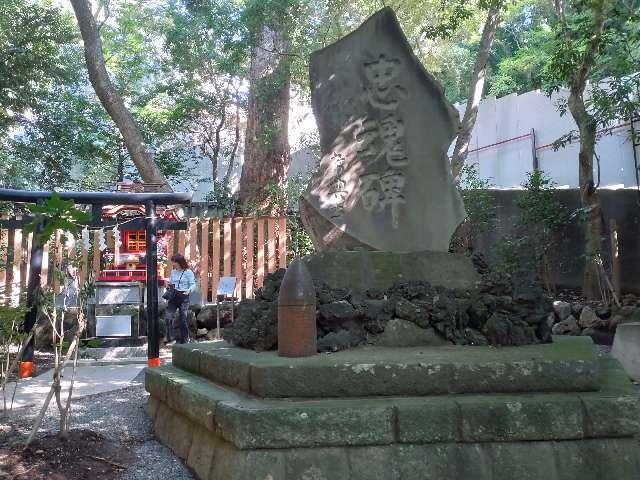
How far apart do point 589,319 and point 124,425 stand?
6815 millimetres

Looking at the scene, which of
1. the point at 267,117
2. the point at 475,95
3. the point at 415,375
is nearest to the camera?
the point at 415,375

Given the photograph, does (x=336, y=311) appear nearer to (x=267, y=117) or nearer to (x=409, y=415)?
(x=409, y=415)

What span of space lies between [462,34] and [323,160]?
1270cm

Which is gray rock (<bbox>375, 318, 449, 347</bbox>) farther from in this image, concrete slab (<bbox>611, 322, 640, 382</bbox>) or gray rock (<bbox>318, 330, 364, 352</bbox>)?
concrete slab (<bbox>611, 322, 640, 382</bbox>)

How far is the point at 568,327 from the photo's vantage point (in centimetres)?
863

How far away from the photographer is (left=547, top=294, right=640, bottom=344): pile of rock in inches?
324

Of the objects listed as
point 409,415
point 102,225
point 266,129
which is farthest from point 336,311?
point 266,129

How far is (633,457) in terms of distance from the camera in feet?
9.71

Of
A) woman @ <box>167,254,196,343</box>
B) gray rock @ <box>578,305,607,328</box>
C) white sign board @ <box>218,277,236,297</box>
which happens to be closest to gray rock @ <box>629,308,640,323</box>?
gray rock @ <box>578,305,607,328</box>

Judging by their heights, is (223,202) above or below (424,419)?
above

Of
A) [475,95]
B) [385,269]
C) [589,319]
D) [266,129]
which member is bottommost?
[589,319]

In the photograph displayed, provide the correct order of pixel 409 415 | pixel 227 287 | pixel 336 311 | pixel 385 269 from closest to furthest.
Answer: pixel 409 415 → pixel 336 311 → pixel 385 269 → pixel 227 287

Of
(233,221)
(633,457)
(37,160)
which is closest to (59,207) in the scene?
(633,457)

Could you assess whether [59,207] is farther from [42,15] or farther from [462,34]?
[462,34]
